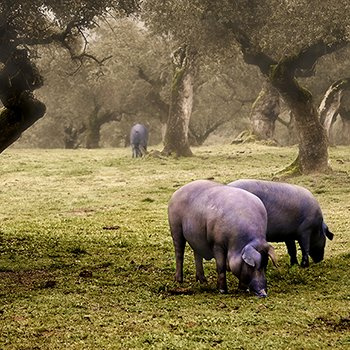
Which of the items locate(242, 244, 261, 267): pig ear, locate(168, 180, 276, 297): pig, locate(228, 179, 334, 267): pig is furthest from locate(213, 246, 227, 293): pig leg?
locate(228, 179, 334, 267): pig

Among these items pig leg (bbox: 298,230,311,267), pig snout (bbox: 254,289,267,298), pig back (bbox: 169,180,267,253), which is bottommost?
pig snout (bbox: 254,289,267,298)

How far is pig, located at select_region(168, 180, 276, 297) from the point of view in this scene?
323 inches

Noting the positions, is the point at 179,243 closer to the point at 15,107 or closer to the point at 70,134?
the point at 15,107

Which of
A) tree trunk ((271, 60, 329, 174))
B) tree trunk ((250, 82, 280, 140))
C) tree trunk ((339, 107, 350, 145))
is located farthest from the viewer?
tree trunk ((339, 107, 350, 145))

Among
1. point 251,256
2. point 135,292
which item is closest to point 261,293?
point 251,256

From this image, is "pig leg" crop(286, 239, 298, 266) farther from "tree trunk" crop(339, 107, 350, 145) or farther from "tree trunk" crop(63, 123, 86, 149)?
"tree trunk" crop(63, 123, 86, 149)

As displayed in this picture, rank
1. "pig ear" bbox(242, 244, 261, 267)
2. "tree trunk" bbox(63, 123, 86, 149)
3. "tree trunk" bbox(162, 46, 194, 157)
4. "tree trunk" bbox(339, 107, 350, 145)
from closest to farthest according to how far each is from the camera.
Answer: "pig ear" bbox(242, 244, 261, 267) < "tree trunk" bbox(162, 46, 194, 157) < "tree trunk" bbox(339, 107, 350, 145) < "tree trunk" bbox(63, 123, 86, 149)

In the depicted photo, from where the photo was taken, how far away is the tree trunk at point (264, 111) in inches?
1711

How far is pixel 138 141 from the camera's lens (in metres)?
37.3

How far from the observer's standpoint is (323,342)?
6840mm

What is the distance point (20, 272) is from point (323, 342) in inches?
223

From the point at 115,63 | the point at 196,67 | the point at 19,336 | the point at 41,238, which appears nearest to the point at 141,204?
the point at 41,238

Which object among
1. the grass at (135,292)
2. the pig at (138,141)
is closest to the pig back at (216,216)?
the grass at (135,292)

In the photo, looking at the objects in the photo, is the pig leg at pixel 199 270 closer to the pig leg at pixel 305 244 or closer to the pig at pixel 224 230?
the pig at pixel 224 230
